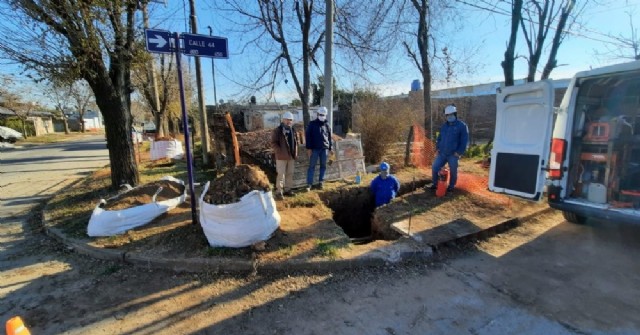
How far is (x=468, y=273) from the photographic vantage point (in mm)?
3760

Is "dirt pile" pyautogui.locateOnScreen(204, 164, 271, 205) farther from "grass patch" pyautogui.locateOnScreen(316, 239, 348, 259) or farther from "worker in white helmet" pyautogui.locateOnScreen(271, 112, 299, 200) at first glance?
"worker in white helmet" pyautogui.locateOnScreen(271, 112, 299, 200)

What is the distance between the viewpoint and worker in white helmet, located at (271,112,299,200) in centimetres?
626

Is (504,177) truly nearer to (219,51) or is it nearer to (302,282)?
(302,282)

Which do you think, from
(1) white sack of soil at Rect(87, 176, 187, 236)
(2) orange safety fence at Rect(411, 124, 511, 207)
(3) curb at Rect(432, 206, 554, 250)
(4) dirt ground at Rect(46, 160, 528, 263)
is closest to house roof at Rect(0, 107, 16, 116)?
(4) dirt ground at Rect(46, 160, 528, 263)

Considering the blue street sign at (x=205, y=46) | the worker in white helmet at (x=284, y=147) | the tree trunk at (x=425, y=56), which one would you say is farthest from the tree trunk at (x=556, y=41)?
the blue street sign at (x=205, y=46)

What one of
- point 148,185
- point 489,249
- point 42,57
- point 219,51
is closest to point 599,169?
point 489,249

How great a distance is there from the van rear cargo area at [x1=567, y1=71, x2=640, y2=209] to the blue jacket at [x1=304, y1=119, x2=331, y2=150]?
395 cm

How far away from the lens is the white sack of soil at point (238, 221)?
13.1 ft

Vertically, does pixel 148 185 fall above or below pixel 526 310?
above

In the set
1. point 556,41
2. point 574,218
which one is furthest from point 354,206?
point 556,41

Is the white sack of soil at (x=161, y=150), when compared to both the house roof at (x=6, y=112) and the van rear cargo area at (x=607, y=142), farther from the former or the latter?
the house roof at (x=6, y=112)

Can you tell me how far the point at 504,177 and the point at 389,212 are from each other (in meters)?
1.82

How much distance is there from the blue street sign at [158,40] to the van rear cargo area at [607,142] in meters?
5.28

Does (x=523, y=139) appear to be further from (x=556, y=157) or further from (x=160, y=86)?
(x=160, y=86)
